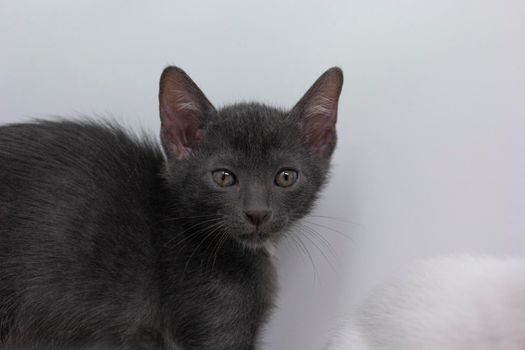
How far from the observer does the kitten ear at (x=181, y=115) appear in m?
1.30

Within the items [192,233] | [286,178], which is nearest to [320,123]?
[286,178]

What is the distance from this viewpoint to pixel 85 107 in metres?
1.64

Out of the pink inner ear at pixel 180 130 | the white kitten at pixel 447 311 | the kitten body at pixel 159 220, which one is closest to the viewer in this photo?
the white kitten at pixel 447 311

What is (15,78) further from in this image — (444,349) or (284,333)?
(444,349)

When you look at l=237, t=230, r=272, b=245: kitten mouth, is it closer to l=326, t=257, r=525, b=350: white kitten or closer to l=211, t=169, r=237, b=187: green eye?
l=211, t=169, r=237, b=187: green eye

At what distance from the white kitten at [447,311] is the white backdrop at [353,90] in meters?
0.23

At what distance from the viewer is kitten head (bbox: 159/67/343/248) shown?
1271 mm

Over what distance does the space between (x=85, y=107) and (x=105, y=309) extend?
64 cm

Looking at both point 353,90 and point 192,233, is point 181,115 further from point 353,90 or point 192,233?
point 353,90

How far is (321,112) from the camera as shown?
1364mm

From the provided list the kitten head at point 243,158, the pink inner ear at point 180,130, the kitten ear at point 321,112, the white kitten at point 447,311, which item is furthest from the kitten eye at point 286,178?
the white kitten at point 447,311

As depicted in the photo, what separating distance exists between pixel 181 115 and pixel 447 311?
0.72m

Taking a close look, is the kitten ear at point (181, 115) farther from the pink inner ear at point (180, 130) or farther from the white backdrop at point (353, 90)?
the white backdrop at point (353, 90)

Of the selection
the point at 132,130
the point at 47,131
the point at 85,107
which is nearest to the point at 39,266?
the point at 47,131
